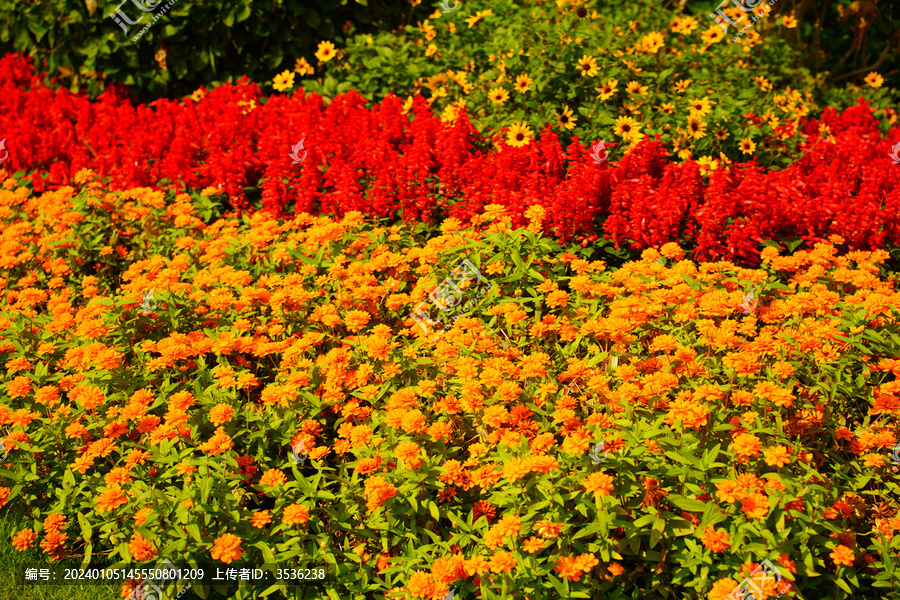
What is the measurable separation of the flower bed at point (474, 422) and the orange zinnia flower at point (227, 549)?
0.03 feet

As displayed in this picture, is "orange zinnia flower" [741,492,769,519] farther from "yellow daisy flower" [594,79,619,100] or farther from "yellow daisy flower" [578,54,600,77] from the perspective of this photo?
"yellow daisy flower" [578,54,600,77]

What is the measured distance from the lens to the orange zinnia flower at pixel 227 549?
7.19ft

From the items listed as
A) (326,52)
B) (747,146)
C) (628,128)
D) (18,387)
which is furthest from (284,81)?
(18,387)

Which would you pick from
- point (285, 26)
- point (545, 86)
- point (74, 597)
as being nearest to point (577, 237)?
point (545, 86)

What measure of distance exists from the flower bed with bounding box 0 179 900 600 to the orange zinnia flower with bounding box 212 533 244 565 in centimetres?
1

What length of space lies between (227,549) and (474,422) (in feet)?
3.16

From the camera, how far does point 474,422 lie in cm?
273

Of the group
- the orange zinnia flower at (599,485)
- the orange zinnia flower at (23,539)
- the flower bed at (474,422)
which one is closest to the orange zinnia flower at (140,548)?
the flower bed at (474,422)

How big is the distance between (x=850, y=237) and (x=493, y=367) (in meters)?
2.23

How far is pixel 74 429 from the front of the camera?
8.82ft

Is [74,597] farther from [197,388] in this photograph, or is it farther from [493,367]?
[493,367]

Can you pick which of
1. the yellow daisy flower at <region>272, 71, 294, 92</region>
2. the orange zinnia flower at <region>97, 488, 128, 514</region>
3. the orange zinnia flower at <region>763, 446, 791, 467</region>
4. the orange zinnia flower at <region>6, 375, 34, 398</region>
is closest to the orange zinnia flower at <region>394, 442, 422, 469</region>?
the orange zinnia flower at <region>97, 488, 128, 514</region>

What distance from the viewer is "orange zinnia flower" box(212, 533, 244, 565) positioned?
2.19 m

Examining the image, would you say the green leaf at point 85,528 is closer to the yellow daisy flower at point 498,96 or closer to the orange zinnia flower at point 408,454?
the orange zinnia flower at point 408,454
